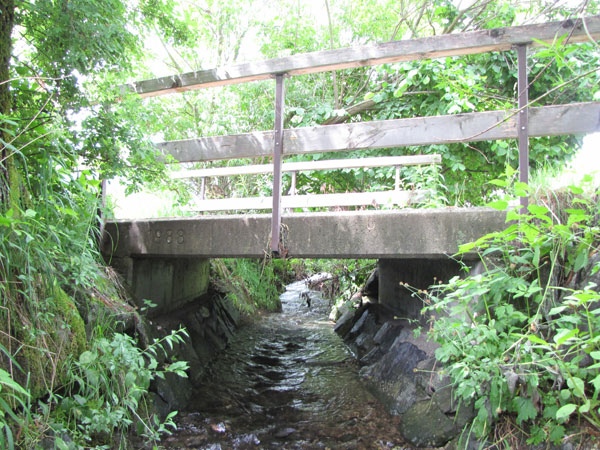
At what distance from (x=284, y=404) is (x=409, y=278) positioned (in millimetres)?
2387

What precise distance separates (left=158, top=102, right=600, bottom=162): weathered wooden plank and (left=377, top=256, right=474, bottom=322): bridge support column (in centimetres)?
118

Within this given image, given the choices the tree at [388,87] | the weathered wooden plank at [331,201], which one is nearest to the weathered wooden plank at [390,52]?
the weathered wooden plank at [331,201]

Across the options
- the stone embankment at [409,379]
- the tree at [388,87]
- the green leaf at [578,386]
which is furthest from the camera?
the tree at [388,87]

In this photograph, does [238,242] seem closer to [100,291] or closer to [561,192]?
[100,291]

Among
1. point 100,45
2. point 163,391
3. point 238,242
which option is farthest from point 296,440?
point 100,45

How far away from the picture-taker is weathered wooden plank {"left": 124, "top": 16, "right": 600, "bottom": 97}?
10.2 ft

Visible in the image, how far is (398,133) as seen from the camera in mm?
3354

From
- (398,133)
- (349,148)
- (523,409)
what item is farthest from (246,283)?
(523,409)

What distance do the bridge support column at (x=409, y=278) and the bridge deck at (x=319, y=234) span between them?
433 millimetres

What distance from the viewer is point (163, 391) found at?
11.8 feet

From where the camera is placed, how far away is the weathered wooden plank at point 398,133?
3049mm

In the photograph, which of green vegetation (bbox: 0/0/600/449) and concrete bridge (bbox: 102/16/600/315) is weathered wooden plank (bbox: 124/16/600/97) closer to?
concrete bridge (bbox: 102/16/600/315)

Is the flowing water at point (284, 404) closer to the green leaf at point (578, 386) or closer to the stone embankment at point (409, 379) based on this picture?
the stone embankment at point (409, 379)

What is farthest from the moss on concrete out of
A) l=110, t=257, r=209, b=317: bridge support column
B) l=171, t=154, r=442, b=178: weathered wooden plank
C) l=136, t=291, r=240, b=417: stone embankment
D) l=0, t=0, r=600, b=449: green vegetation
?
l=171, t=154, r=442, b=178: weathered wooden plank
